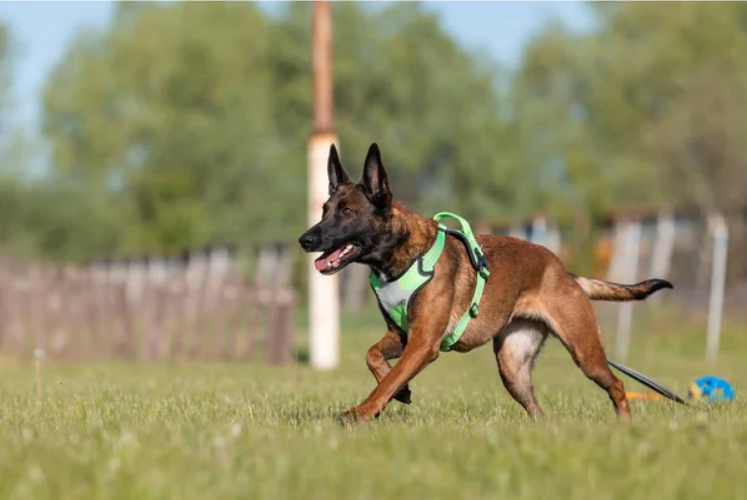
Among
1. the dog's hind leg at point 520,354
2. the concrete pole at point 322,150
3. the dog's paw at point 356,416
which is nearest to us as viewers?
the dog's paw at point 356,416

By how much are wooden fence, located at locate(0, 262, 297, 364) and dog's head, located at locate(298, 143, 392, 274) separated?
12070 mm

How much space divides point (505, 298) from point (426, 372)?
9.23 meters

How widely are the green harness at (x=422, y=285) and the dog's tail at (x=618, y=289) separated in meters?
1.07

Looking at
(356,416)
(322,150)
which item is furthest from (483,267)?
(322,150)

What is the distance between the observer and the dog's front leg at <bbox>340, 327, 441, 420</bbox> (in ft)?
21.4

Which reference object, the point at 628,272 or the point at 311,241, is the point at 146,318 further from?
the point at 311,241

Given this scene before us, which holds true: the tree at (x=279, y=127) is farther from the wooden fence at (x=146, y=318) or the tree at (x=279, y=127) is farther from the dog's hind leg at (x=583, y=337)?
the dog's hind leg at (x=583, y=337)

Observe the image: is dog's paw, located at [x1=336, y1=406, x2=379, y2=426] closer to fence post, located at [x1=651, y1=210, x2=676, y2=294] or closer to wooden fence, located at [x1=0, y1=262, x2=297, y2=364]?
wooden fence, located at [x1=0, y1=262, x2=297, y2=364]

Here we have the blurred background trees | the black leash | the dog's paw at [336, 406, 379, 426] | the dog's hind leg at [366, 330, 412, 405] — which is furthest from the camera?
→ the blurred background trees

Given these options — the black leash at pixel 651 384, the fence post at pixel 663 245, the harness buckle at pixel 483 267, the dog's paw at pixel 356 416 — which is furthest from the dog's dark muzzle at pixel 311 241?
the fence post at pixel 663 245

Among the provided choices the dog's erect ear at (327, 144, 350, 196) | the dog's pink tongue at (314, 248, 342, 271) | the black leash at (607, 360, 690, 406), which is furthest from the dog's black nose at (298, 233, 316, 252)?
the black leash at (607, 360, 690, 406)

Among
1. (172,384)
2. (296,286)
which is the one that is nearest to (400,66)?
(296,286)

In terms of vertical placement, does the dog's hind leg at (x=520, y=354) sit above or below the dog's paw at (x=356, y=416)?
above

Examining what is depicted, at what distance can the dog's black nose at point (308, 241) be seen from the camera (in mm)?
6809
